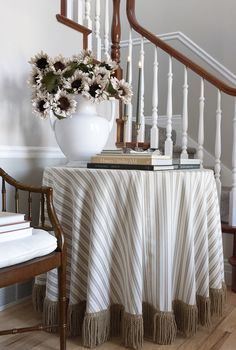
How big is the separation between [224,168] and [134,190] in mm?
1973

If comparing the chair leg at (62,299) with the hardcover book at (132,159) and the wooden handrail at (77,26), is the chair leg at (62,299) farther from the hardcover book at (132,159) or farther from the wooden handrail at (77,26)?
the wooden handrail at (77,26)

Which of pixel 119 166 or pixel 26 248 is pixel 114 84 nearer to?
pixel 119 166

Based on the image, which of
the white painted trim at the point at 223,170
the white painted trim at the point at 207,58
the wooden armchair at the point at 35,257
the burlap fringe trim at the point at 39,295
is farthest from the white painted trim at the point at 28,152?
the white painted trim at the point at 207,58

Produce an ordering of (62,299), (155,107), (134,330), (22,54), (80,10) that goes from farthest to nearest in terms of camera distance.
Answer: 1. (155,107)
2. (80,10)
3. (22,54)
4. (134,330)
5. (62,299)

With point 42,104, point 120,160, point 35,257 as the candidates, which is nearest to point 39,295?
point 35,257

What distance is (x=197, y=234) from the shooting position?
158cm

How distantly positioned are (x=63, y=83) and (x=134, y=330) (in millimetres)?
1040

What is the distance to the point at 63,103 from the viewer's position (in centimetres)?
160

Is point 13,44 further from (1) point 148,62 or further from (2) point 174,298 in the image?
(1) point 148,62

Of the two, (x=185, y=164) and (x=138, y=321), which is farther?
(x=185, y=164)

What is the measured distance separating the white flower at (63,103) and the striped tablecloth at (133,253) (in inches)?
9.9

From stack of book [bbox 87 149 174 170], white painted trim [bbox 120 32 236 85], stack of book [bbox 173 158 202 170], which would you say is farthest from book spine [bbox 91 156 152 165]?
white painted trim [bbox 120 32 236 85]

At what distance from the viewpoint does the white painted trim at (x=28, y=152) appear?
6.05 feet

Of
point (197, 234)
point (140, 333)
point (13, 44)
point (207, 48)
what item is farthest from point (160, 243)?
point (207, 48)
